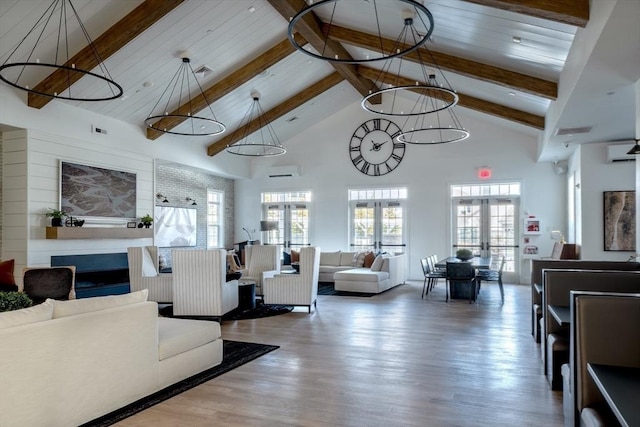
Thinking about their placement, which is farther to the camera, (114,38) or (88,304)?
(114,38)

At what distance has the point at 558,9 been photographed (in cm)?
426

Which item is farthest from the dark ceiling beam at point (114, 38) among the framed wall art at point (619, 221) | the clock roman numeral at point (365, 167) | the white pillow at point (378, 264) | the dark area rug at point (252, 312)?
A: the framed wall art at point (619, 221)

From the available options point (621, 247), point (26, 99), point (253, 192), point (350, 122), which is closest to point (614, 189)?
point (621, 247)

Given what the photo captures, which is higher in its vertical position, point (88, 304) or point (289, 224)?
point (289, 224)

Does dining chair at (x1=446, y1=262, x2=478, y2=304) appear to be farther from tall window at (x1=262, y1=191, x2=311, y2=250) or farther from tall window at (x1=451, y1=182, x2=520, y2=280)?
tall window at (x1=262, y1=191, x2=311, y2=250)

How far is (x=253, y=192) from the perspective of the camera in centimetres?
1395

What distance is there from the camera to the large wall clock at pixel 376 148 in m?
12.2

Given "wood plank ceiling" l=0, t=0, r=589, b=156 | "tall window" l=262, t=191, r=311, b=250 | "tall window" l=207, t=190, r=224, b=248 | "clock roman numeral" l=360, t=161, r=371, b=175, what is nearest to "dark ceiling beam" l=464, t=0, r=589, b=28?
"wood plank ceiling" l=0, t=0, r=589, b=156

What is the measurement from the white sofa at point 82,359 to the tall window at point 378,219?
29.1 ft

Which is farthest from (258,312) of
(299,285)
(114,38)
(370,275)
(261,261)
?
(114,38)

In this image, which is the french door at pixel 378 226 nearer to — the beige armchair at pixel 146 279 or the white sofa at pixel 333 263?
the white sofa at pixel 333 263

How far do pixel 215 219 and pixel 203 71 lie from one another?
5.55m

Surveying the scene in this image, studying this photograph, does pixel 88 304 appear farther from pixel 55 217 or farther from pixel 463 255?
pixel 463 255

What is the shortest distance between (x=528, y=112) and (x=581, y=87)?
405 cm
